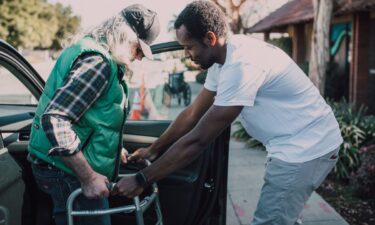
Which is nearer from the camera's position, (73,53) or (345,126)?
(73,53)

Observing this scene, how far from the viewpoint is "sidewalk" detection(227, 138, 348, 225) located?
4598mm

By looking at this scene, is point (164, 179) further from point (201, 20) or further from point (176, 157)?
point (201, 20)

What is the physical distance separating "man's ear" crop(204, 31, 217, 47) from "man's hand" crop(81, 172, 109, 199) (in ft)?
2.78

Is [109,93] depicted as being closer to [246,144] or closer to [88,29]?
[88,29]

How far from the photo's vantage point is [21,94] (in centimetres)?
456

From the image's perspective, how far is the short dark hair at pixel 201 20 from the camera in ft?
7.77

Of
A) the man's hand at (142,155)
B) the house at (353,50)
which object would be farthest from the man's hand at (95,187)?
the house at (353,50)

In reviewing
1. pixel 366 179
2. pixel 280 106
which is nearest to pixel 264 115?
pixel 280 106

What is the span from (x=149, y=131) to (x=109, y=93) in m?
1.06

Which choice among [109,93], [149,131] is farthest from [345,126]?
[109,93]

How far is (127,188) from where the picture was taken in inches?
87.1

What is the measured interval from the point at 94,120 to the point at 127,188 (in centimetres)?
35

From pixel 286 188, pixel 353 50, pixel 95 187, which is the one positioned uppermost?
pixel 95 187

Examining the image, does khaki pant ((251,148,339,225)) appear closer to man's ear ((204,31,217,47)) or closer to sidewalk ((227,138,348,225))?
man's ear ((204,31,217,47))
